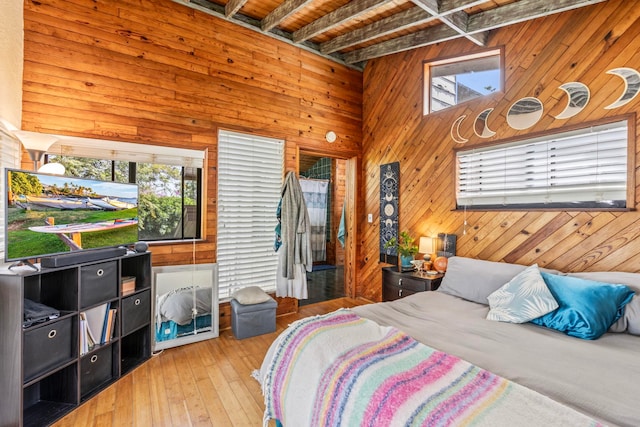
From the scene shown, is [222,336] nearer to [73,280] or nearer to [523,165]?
[73,280]

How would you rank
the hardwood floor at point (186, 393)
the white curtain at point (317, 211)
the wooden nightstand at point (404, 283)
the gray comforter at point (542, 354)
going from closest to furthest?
the gray comforter at point (542, 354), the hardwood floor at point (186, 393), the wooden nightstand at point (404, 283), the white curtain at point (317, 211)

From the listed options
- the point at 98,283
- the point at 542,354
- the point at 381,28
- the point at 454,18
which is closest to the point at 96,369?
the point at 98,283

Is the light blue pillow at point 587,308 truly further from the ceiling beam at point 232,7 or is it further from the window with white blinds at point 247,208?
the ceiling beam at point 232,7

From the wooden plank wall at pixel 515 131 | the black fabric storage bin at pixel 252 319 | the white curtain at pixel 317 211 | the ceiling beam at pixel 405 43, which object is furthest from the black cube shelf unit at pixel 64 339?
the white curtain at pixel 317 211

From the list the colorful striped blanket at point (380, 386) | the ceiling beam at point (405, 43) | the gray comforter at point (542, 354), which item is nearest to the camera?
the colorful striped blanket at point (380, 386)

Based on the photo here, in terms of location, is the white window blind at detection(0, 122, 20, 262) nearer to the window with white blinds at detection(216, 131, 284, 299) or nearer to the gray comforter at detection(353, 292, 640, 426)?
the window with white blinds at detection(216, 131, 284, 299)

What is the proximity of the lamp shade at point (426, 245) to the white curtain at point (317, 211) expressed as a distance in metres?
3.37

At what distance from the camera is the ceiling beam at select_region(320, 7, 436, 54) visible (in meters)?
3.08

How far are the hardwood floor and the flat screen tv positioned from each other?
1.10m

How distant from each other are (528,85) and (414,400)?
120 inches

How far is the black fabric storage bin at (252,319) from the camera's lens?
318cm

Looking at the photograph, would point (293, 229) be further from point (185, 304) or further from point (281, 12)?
point (281, 12)

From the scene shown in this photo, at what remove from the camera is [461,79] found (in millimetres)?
3512

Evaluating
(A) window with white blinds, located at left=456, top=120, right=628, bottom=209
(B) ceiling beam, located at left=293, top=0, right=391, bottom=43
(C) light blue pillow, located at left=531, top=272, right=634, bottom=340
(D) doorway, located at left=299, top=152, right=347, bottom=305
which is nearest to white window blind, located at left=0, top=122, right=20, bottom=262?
(B) ceiling beam, located at left=293, top=0, right=391, bottom=43
